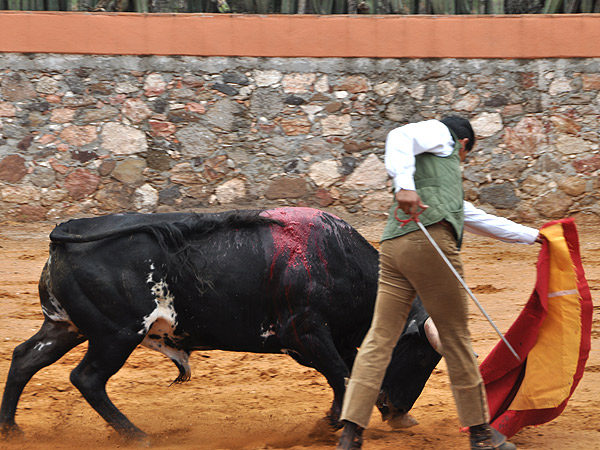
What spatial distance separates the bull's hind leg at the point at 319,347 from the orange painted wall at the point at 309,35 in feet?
18.2

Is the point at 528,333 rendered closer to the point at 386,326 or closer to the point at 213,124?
the point at 386,326

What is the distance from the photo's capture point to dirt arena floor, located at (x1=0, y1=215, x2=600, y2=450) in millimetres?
4492

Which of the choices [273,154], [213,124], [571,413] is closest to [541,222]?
[273,154]

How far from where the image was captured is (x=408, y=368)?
4488mm

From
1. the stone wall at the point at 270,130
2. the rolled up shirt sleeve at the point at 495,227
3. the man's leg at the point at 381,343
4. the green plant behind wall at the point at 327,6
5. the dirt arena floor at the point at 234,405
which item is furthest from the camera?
the green plant behind wall at the point at 327,6

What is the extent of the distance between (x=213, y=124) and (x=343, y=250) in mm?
5088

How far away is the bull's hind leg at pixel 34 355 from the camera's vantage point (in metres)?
4.64

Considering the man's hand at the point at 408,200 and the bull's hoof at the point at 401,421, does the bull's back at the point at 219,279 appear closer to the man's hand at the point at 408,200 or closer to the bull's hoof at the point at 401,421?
the bull's hoof at the point at 401,421

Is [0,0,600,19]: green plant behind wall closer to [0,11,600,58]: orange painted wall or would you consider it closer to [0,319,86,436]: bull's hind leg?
[0,11,600,58]: orange painted wall

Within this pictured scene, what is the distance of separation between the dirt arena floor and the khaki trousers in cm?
57

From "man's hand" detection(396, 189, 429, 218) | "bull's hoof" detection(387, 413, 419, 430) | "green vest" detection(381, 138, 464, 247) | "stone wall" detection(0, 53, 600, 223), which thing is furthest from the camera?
"stone wall" detection(0, 53, 600, 223)

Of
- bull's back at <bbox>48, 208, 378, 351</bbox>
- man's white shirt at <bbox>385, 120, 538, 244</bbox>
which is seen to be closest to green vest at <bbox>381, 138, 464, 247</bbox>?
man's white shirt at <bbox>385, 120, 538, 244</bbox>

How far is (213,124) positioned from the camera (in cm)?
935

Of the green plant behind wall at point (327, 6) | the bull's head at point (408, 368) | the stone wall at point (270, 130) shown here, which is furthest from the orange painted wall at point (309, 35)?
the bull's head at point (408, 368)
